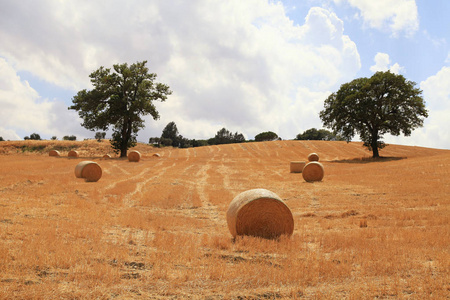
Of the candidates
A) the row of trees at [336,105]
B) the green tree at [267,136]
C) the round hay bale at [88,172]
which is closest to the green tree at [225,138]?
the green tree at [267,136]

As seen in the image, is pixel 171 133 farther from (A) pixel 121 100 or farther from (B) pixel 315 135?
(A) pixel 121 100

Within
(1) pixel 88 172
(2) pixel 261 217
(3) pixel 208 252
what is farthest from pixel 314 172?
(3) pixel 208 252

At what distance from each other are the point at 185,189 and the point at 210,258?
12.7 meters

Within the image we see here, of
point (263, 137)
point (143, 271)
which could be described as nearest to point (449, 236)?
point (143, 271)

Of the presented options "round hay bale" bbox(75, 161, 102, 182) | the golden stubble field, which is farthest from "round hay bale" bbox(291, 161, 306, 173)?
"round hay bale" bbox(75, 161, 102, 182)

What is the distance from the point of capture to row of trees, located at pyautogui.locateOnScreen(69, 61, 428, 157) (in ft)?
138

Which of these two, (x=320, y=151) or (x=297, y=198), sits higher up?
(x=320, y=151)

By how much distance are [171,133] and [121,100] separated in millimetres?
81194

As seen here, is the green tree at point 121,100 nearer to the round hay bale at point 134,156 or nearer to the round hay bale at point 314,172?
the round hay bale at point 134,156

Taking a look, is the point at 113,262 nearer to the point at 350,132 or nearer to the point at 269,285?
the point at 269,285

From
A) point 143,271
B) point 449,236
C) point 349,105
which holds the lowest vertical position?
point 143,271

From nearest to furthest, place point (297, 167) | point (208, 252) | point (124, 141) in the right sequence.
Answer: point (208, 252) → point (297, 167) → point (124, 141)

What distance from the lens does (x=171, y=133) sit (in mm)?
125562

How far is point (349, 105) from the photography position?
4378cm
